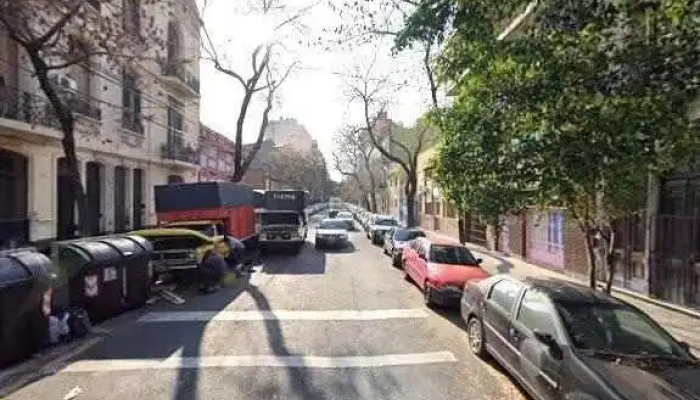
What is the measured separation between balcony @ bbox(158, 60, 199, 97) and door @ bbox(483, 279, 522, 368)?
24.1 m

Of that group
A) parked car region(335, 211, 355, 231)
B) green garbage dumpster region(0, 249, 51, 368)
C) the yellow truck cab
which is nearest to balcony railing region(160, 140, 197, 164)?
parked car region(335, 211, 355, 231)

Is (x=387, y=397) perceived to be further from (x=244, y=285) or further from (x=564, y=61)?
(x=244, y=285)

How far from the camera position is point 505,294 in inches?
319

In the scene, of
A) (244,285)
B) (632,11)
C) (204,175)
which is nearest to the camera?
(632,11)

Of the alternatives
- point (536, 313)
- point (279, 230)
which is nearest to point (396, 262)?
point (279, 230)

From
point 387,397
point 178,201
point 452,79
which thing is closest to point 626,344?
point 387,397

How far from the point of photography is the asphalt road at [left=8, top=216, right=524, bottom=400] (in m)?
7.19

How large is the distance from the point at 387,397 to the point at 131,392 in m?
2.99

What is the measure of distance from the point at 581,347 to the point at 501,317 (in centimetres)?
191

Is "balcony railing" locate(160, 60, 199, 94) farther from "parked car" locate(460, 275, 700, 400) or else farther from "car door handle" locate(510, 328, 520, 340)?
"car door handle" locate(510, 328, 520, 340)

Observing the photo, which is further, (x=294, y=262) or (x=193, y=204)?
(x=294, y=262)

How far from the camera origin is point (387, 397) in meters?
6.98

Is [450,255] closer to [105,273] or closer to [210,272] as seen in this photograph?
[210,272]

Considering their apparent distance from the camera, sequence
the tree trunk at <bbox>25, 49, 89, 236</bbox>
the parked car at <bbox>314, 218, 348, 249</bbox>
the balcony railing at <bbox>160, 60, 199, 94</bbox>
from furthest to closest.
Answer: the balcony railing at <bbox>160, 60, 199, 94</bbox> → the parked car at <bbox>314, 218, 348, 249</bbox> → the tree trunk at <bbox>25, 49, 89, 236</bbox>
